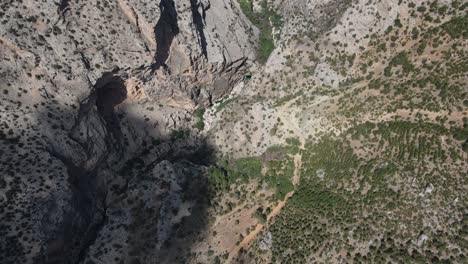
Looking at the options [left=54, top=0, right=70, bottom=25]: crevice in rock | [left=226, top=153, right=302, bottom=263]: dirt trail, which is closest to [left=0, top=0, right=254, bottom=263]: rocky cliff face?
[left=54, top=0, right=70, bottom=25]: crevice in rock

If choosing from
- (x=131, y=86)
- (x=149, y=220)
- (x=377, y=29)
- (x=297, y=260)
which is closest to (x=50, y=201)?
(x=149, y=220)

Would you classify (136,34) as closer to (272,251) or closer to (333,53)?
(333,53)

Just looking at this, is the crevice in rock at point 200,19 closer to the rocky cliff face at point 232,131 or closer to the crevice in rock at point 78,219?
the rocky cliff face at point 232,131

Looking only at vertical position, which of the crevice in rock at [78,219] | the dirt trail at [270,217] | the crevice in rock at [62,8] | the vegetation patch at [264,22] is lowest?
the dirt trail at [270,217]

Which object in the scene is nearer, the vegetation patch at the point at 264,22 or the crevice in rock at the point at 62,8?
the crevice in rock at the point at 62,8

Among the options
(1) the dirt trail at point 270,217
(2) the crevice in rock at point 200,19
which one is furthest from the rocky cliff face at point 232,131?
(2) the crevice in rock at point 200,19

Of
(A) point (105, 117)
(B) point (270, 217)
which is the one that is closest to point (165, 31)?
(A) point (105, 117)
